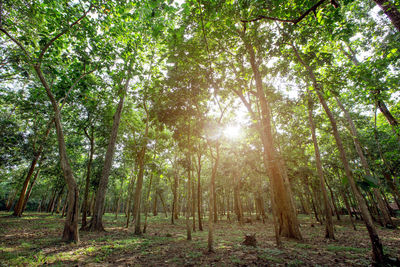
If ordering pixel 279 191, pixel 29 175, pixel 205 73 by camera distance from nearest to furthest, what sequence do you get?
pixel 205 73, pixel 279 191, pixel 29 175

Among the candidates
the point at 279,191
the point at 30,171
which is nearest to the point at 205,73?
the point at 279,191

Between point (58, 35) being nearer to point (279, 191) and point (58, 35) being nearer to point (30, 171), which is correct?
point (279, 191)

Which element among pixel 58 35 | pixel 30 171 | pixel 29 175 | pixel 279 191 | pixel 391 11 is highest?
pixel 58 35

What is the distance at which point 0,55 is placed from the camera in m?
11.5

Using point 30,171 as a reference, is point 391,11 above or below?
above

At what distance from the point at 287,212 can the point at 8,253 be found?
43.0 feet

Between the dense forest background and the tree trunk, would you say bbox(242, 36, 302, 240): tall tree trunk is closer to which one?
the dense forest background

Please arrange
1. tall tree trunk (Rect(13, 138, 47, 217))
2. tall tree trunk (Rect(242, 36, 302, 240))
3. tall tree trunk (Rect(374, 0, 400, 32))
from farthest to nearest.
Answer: tall tree trunk (Rect(13, 138, 47, 217)), tall tree trunk (Rect(242, 36, 302, 240)), tall tree trunk (Rect(374, 0, 400, 32))

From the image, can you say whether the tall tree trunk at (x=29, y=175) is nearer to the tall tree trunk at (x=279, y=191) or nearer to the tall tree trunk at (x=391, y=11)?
the tall tree trunk at (x=279, y=191)

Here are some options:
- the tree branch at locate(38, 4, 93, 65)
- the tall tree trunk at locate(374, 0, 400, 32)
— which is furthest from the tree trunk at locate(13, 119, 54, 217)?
the tall tree trunk at locate(374, 0, 400, 32)

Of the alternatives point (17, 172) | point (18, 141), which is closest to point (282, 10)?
point (18, 141)

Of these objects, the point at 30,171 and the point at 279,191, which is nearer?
the point at 279,191

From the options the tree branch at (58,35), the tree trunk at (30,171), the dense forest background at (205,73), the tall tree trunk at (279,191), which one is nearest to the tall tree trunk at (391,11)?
the dense forest background at (205,73)

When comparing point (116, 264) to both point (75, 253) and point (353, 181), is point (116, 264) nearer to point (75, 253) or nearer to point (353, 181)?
point (75, 253)
